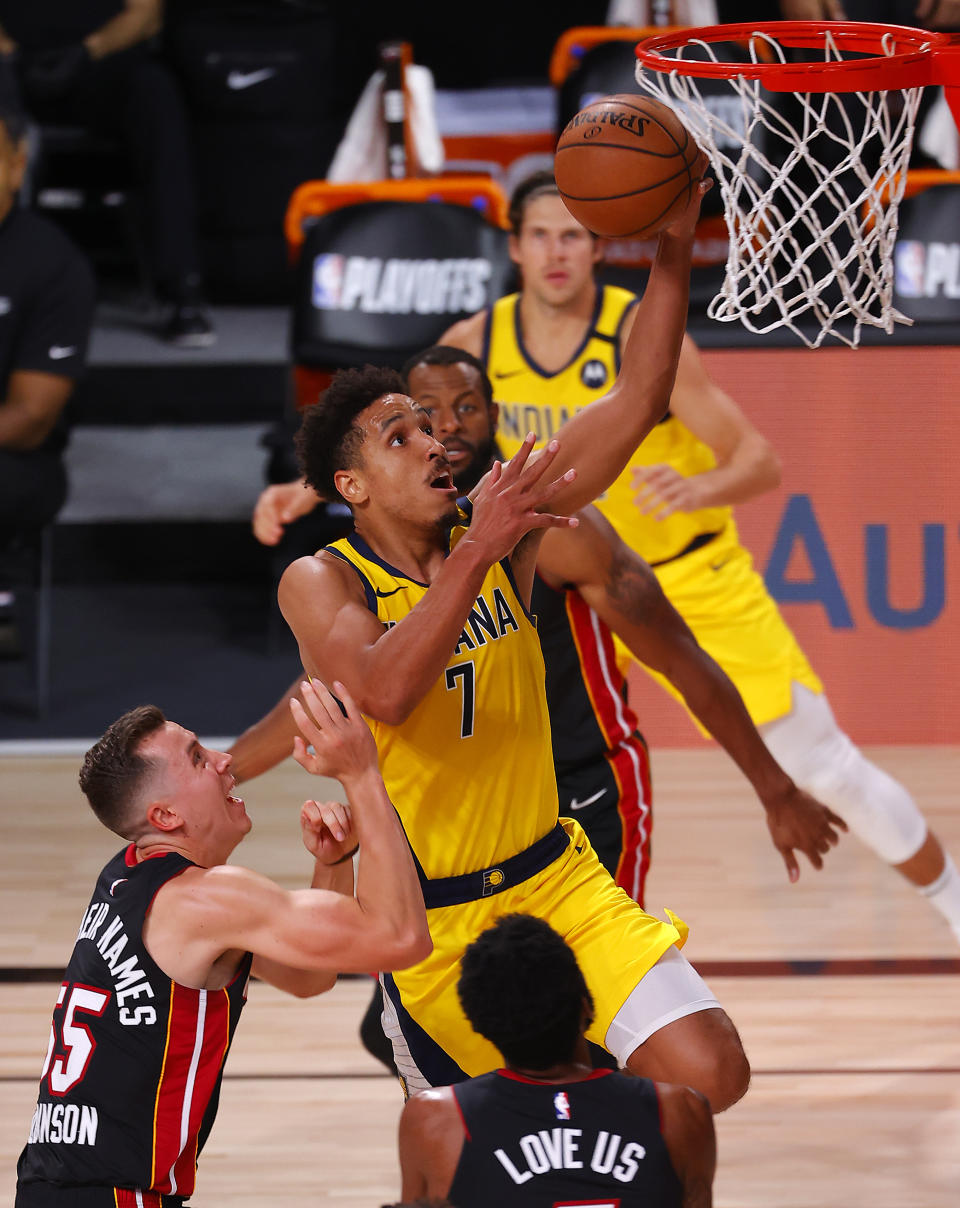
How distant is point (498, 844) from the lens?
305 cm

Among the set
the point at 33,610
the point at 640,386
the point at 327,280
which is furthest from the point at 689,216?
the point at 33,610

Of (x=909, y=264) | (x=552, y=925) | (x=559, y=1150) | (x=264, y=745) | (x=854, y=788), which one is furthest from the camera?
(x=909, y=264)

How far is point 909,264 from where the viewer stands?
667 centimetres

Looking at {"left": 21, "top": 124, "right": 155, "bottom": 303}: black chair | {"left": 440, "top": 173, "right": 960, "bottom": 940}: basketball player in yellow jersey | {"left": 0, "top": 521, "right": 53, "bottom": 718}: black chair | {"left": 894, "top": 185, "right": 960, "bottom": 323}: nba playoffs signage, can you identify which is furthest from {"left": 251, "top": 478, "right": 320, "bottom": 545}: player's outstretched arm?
{"left": 21, "top": 124, "right": 155, "bottom": 303}: black chair

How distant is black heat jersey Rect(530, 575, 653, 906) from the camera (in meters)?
3.81

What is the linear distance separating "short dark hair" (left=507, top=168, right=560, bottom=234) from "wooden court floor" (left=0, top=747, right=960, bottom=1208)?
1.99 metres

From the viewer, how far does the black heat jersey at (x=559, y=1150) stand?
91.3 inches

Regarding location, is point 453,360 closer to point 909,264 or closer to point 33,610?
point 909,264

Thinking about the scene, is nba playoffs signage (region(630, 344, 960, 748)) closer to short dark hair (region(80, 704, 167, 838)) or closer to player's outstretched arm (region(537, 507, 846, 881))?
player's outstretched arm (region(537, 507, 846, 881))

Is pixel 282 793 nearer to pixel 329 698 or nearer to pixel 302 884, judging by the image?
pixel 302 884

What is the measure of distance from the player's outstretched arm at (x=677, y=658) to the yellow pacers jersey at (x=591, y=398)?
1469 mm

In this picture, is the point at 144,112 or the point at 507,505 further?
the point at 144,112

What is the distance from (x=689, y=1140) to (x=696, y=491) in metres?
2.45

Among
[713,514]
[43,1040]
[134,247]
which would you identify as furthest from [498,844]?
[134,247]
